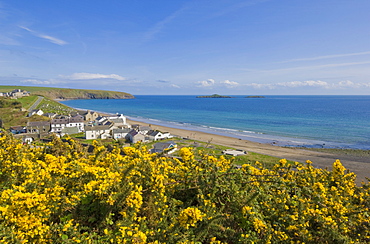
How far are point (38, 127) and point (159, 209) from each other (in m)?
67.9

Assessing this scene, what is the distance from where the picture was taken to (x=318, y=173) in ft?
27.8

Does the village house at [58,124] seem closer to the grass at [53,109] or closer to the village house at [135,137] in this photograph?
the village house at [135,137]

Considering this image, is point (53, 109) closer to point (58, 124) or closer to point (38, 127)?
point (58, 124)

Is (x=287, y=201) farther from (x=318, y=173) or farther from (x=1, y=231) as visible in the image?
Result: (x=1, y=231)

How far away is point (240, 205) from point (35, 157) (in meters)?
7.29

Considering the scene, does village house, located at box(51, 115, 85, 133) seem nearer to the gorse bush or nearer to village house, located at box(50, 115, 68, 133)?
village house, located at box(50, 115, 68, 133)

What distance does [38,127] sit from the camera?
58656 mm

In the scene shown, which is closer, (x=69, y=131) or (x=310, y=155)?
(x=310, y=155)

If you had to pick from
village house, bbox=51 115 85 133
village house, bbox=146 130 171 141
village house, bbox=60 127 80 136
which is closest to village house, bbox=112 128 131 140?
village house, bbox=146 130 171 141

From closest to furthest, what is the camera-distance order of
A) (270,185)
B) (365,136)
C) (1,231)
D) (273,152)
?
(1,231) < (270,185) < (273,152) < (365,136)

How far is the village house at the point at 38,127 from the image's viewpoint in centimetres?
5528

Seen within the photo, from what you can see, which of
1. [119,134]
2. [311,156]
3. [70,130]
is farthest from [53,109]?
→ [311,156]

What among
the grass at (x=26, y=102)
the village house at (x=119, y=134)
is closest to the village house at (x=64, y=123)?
the village house at (x=119, y=134)

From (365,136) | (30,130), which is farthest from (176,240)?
(365,136)
